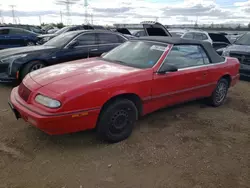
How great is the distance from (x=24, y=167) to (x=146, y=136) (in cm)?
180

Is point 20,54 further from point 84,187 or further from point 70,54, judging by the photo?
point 84,187

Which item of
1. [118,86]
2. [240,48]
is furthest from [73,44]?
[240,48]

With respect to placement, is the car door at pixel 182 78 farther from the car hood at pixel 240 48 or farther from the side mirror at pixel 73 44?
the car hood at pixel 240 48

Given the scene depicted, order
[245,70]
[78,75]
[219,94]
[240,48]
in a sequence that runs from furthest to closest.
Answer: [240,48]
[245,70]
[219,94]
[78,75]

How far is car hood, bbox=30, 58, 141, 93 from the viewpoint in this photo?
10.3 feet

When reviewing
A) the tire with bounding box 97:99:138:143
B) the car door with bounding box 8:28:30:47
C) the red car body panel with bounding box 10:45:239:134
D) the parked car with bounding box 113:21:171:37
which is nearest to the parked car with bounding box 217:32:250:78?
the parked car with bounding box 113:21:171:37

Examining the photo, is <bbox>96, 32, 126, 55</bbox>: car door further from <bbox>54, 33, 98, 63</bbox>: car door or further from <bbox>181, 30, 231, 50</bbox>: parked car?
<bbox>181, 30, 231, 50</bbox>: parked car

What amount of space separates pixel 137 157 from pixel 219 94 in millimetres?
2889

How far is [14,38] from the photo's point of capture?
1194 cm

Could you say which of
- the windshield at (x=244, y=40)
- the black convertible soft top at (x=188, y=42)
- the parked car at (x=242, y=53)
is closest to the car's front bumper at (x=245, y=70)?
the parked car at (x=242, y=53)

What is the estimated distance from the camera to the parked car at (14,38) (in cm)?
1140

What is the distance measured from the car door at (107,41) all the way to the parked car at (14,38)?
6.27 m

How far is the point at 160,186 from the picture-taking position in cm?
266

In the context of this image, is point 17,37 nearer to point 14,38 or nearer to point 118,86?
point 14,38
